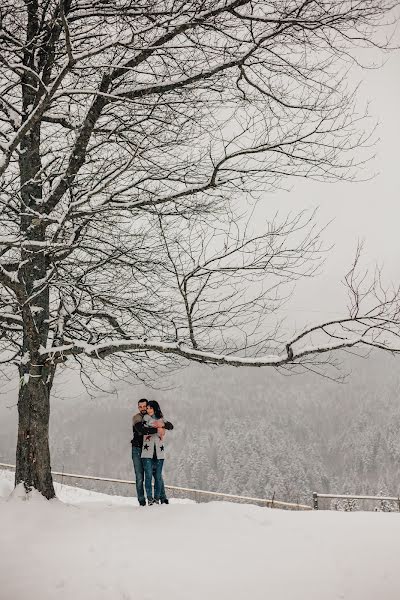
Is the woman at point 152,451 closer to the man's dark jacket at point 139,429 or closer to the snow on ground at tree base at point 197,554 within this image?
the man's dark jacket at point 139,429

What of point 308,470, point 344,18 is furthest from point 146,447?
A: point 308,470

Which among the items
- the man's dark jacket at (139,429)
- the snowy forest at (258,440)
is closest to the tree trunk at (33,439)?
the man's dark jacket at (139,429)

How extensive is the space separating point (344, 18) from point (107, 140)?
3.52m

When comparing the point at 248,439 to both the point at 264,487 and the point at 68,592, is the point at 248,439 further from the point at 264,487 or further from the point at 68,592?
the point at 68,592

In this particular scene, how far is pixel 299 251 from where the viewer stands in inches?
229

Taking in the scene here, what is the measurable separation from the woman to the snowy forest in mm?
71226

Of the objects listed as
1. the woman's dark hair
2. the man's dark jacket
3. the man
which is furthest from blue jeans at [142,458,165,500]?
the woman's dark hair

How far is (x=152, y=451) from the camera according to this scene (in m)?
7.37

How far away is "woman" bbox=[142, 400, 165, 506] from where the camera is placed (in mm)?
7352

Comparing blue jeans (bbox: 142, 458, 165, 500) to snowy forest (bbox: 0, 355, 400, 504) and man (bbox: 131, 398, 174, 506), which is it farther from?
snowy forest (bbox: 0, 355, 400, 504)

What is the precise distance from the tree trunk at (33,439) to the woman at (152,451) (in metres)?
1.43

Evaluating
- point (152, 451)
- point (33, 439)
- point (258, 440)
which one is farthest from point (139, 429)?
point (258, 440)

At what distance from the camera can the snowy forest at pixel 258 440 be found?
102 meters

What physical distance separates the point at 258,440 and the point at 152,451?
137 metres
